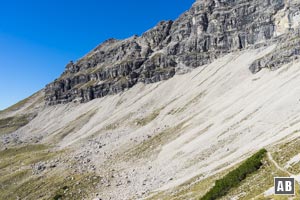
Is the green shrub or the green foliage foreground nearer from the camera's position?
the green foliage foreground

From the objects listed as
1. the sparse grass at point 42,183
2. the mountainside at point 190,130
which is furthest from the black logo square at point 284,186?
the sparse grass at point 42,183

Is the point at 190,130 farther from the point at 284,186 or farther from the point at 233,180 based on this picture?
the point at 284,186

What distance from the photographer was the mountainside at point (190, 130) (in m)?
61.4

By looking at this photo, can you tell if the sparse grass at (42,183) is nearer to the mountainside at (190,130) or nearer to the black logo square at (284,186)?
the mountainside at (190,130)

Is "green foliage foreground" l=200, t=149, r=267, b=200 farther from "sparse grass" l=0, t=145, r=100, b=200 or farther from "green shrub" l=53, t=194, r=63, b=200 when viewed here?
"green shrub" l=53, t=194, r=63, b=200

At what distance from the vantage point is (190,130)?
102m

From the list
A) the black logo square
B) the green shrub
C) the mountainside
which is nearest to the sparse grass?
the green shrub

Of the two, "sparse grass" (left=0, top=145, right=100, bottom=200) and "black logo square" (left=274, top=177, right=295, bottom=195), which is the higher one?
"black logo square" (left=274, top=177, right=295, bottom=195)

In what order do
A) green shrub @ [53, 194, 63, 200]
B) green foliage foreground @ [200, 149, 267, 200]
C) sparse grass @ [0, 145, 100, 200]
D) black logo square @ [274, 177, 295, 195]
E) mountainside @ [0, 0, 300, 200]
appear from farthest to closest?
sparse grass @ [0, 145, 100, 200] → green shrub @ [53, 194, 63, 200] → mountainside @ [0, 0, 300, 200] → green foliage foreground @ [200, 149, 267, 200] → black logo square @ [274, 177, 295, 195]

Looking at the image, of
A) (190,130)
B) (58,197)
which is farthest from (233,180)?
(190,130)

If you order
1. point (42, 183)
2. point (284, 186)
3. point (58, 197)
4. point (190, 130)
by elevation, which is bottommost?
point (58, 197)

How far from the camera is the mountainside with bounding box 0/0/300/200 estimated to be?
61384 mm

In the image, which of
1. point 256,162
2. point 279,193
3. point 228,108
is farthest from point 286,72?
point 279,193

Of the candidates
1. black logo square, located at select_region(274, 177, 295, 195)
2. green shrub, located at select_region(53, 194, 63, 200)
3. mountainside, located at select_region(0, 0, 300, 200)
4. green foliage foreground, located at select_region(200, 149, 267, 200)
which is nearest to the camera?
black logo square, located at select_region(274, 177, 295, 195)
